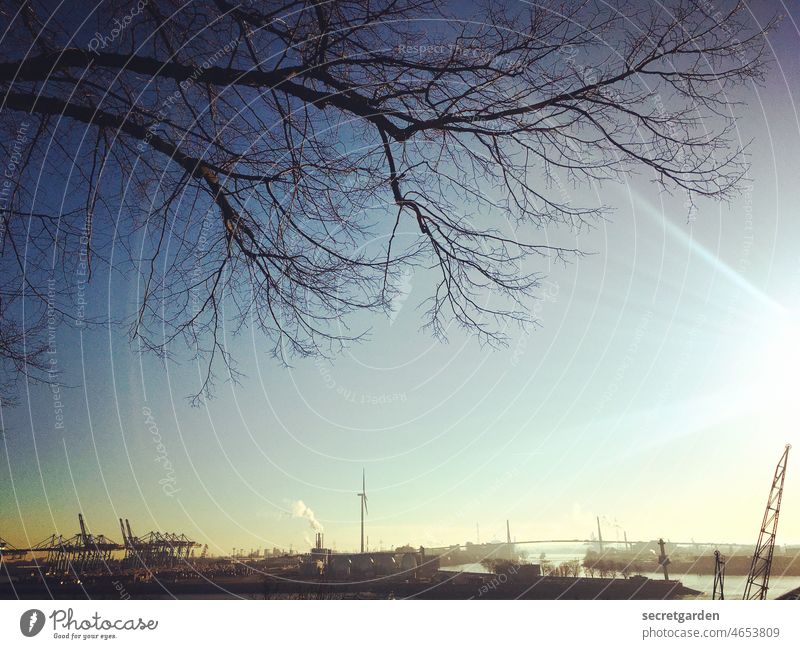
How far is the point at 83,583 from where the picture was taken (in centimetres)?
443

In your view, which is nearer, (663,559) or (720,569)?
(663,559)

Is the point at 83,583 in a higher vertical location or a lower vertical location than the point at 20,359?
lower
